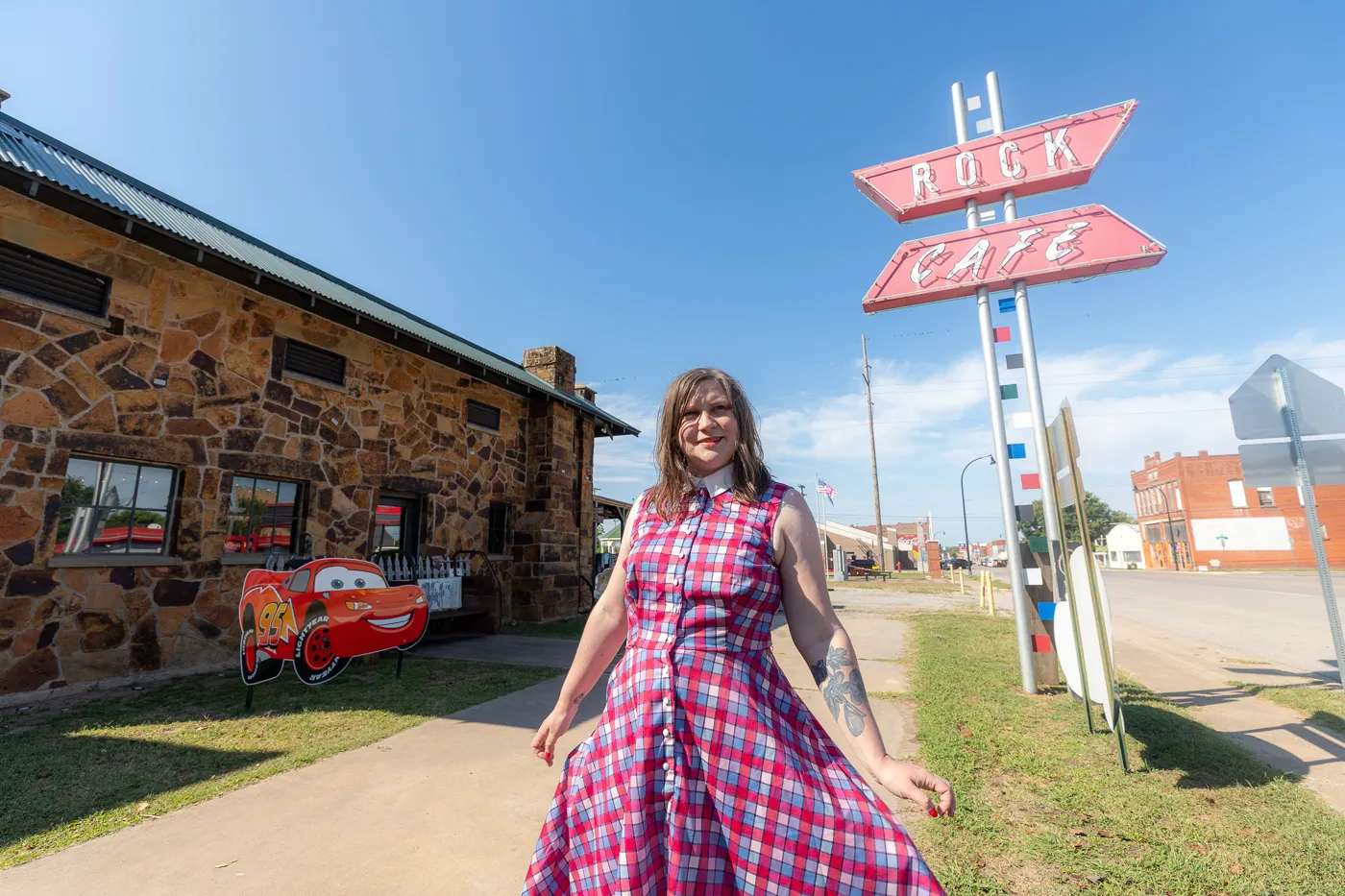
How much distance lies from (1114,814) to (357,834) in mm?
3733

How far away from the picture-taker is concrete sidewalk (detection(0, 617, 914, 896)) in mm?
2334

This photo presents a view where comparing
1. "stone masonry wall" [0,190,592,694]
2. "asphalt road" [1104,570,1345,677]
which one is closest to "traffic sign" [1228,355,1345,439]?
"asphalt road" [1104,570,1345,677]

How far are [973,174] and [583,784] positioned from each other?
679cm

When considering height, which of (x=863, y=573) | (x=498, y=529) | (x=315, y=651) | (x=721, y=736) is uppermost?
(x=498, y=529)

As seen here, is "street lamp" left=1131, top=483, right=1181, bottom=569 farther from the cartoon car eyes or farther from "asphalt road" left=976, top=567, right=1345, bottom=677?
the cartoon car eyes

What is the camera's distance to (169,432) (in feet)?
20.2

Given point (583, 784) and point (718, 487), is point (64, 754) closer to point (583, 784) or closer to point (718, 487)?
point (583, 784)

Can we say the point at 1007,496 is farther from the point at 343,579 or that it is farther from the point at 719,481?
the point at 343,579

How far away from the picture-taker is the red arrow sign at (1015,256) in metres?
5.50

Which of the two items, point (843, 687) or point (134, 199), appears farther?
point (134, 199)

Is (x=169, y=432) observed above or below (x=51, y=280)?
below

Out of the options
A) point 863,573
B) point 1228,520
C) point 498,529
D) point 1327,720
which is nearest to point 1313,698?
point 1327,720

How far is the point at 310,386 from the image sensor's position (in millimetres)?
7652

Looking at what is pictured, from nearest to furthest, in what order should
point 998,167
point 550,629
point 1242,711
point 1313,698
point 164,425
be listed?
point 1242,711
point 1313,698
point 998,167
point 164,425
point 550,629
